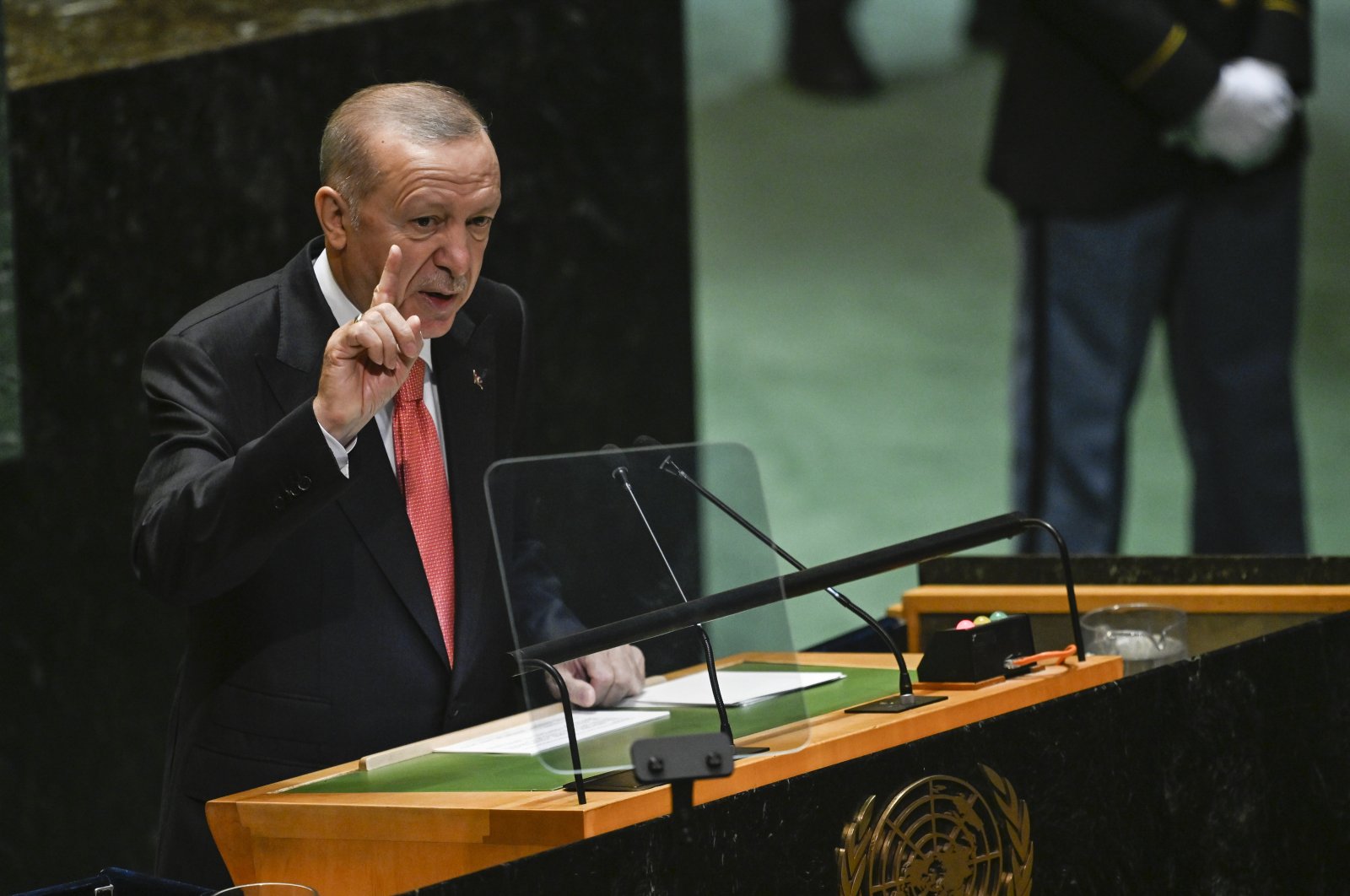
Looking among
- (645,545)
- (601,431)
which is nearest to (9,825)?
(601,431)

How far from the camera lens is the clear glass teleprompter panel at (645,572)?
6.18 ft

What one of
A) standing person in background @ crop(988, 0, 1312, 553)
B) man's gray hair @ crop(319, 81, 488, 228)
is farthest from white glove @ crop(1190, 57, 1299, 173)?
man's gray hair @ crop(319, 81, 488, 228)

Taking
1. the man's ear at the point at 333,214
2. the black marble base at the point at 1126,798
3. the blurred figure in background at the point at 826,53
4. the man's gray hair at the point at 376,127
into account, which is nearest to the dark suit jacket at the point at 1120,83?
the blurred figure in background at the point at 826,53

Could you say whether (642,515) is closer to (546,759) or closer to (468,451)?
(546,759)

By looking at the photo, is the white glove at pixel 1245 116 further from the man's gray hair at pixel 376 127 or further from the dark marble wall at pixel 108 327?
the man's gray hair at pixel 376 127

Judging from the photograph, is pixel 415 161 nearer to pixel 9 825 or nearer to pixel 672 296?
pixel 9 825

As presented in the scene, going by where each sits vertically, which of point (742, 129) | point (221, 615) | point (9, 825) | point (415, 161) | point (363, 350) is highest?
point (742, 129)

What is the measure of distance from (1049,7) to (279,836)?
12.1ft

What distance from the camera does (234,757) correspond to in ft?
7.70

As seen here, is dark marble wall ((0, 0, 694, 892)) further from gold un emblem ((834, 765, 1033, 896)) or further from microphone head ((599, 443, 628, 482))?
gold un emblem ((834, 765, 1033, 896))

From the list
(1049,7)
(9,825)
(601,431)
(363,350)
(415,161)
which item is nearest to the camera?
(363,350)

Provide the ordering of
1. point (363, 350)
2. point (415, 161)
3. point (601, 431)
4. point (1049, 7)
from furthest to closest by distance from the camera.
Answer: point (601, 431)
point (1049, 7)
point (415, 161)
point (363, 350)

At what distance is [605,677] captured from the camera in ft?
7.14

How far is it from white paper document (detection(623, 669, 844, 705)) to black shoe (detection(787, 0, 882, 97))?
Result: 3.30m
